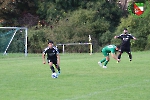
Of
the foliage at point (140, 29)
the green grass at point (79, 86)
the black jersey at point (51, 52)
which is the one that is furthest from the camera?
the foliage at point (140, 29)

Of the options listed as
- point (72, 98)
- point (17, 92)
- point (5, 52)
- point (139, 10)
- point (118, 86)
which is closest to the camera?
point (72, 98)

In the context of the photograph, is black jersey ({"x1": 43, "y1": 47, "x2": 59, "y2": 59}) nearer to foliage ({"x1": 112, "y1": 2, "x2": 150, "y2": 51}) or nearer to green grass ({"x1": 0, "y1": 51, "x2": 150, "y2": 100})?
green grass ({"x1": 0, "y1": 51, "x2": 150, "y2": 100})

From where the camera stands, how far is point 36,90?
14.8 m

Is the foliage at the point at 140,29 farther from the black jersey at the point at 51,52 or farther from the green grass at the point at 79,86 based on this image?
the black jersey at the point at 51,52

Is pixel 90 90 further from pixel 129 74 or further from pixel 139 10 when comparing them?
pixel 139 10

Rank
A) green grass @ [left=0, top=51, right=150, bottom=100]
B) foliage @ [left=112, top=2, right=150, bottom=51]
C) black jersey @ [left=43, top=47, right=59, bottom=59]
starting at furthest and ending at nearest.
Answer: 1. foliage @ [left=112, top=2, right=150, bottom=51]
2. black jersey @ [left=43, top=47, right=59, bottom=59]
3. green grass @ [left=0, top=51, right=150, bottom=100]

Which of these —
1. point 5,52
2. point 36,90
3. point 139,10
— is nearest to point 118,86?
point 36,90

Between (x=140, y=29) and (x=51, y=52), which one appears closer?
(x=51, y=52)

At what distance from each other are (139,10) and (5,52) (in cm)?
1498

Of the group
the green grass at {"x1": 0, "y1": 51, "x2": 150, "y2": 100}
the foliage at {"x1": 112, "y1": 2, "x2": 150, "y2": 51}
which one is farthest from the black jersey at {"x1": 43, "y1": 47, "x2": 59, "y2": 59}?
the foliage at {"x1": 112, "y1": 2, "x2": 150, "y2": 51}

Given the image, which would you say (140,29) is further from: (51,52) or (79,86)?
(79,86)

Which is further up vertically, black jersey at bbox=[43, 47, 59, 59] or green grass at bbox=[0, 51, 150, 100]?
black jersey at bbox=[43, 47, 59, 59]

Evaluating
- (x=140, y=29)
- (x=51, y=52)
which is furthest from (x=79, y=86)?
(x=140, y=29)

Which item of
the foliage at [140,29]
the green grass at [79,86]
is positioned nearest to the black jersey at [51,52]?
the green grass at [79,86]
